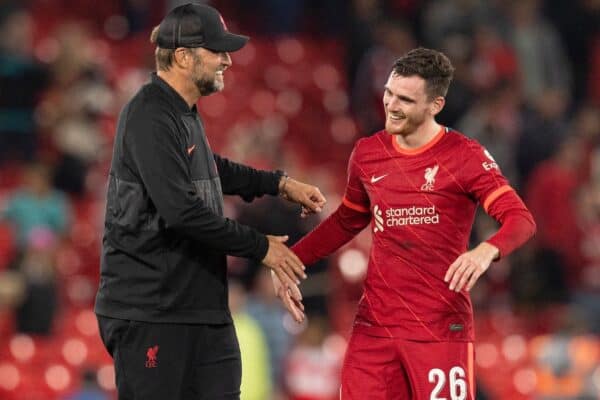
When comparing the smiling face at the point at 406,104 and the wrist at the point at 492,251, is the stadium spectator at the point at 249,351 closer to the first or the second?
the smiling face at the point at 406,104

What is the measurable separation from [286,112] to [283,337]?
13.2ft

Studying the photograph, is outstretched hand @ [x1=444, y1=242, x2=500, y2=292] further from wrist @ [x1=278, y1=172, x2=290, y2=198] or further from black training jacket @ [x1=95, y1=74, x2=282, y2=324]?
wrist @ [x1=278, y1=172, x2=290, y2=198]

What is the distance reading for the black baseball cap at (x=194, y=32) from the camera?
5602 millimetres

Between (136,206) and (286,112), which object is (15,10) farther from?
(136,206)

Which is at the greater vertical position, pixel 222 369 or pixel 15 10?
pixel 15 10

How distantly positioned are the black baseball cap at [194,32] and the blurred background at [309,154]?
4064mm

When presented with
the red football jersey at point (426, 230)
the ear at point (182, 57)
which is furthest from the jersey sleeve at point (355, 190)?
the ear at point (182, 57)

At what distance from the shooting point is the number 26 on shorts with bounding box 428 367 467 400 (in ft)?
18.5

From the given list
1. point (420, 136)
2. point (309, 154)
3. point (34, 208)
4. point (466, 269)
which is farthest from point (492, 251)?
point (309, 154)

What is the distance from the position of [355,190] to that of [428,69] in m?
0.62

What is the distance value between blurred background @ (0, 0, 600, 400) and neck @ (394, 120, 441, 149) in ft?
12.9

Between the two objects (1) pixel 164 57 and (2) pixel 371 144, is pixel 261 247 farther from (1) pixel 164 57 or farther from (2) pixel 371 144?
(1) pixel 164 57

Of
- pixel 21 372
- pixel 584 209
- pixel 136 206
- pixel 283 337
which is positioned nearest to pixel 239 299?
pixel 283 337

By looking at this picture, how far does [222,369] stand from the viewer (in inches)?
223
